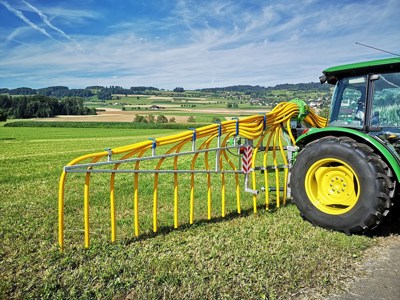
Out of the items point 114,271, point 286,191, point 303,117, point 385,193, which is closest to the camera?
point 114,271

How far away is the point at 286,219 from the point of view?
5.02 meters

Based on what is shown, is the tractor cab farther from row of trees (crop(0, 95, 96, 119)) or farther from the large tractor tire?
row of trees (crop(0, 95, 96, 119))

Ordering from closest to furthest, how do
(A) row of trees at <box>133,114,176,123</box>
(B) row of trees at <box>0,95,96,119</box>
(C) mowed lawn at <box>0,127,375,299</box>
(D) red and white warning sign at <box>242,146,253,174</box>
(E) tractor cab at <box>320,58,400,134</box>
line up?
1. (C) mowed lawn at <box>0,127,375,299</box>
2. (E) tractor cab at <box>320,58,400,134</box>
3. (D) red and white warning sign at <box>242,146,253,174</box>
4. (A) row of trees at <box>133,114,176,123</box>
5. (B) row of trees at <box>0,95,96,119</box>

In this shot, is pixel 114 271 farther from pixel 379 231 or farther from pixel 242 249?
pixel 379 231

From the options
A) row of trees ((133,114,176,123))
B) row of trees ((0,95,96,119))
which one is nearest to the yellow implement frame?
row of trees ((133,114,176,123))

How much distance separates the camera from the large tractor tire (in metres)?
3.93

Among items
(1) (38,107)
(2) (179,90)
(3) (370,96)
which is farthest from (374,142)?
(2) (179,90)

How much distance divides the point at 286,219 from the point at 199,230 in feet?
4.49

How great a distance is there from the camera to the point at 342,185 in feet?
14.7

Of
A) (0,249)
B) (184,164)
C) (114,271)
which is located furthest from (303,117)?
(184,164)

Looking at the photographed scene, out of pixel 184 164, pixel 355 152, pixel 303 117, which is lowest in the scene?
Answer: pixel 184 164

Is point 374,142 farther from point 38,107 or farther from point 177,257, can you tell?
point 38,107

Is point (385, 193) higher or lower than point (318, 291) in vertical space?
higher

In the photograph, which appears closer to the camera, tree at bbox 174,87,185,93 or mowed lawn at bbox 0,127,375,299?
mowed lawn at bbox 0,127,375,299
